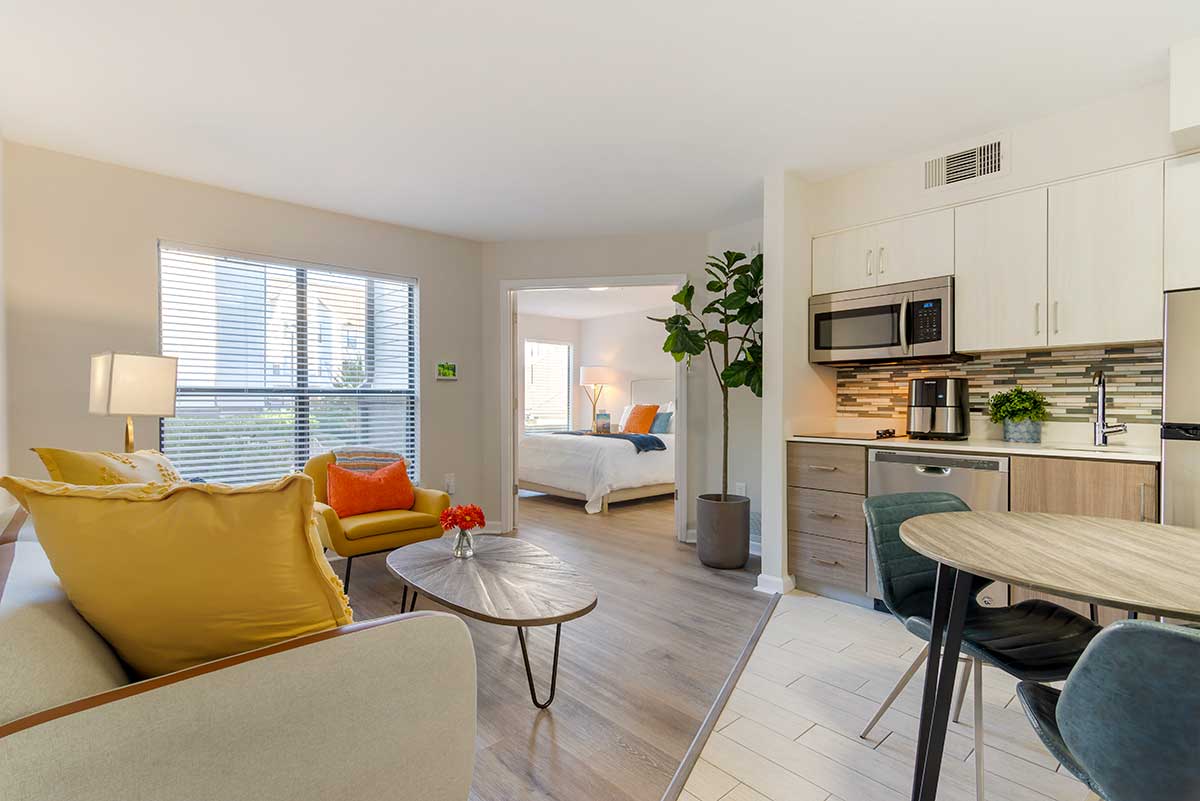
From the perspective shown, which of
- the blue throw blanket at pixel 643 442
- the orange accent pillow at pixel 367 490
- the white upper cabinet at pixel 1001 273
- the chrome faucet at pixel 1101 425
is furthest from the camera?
the blue throw blanket at pixel 643 442

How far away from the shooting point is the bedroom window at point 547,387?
898 centimetres

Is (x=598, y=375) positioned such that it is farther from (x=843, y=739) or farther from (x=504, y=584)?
(x=843, y=739)

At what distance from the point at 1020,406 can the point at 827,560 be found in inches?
49.3

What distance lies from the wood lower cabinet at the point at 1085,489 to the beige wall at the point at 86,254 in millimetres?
4298

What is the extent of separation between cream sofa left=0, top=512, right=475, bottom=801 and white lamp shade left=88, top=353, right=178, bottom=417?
5.82ft

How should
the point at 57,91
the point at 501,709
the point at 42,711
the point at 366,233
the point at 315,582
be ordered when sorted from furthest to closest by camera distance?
the point at 366,233 < the point at 57,91 < the point at 501,709 < the point at 315,582 < the point at 42,711

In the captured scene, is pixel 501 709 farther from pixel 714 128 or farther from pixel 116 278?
pixel 116 278

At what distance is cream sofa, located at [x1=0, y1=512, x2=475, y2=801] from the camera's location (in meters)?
0.73

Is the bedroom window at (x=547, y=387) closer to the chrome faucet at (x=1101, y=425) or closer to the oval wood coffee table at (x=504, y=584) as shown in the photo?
the oval wood coffee table at (x=504, y=584)

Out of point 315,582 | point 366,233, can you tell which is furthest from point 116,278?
point 315,582

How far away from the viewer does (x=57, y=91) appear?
2510 millimetres

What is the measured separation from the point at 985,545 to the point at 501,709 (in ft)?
5.47

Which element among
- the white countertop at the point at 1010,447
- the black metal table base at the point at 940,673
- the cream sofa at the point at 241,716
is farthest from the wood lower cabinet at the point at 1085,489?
the cream sofa at the point at 241,716

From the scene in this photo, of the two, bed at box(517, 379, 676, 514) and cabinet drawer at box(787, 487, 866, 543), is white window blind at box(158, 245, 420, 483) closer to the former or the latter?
bed at box(517, 379, 676, 514)
